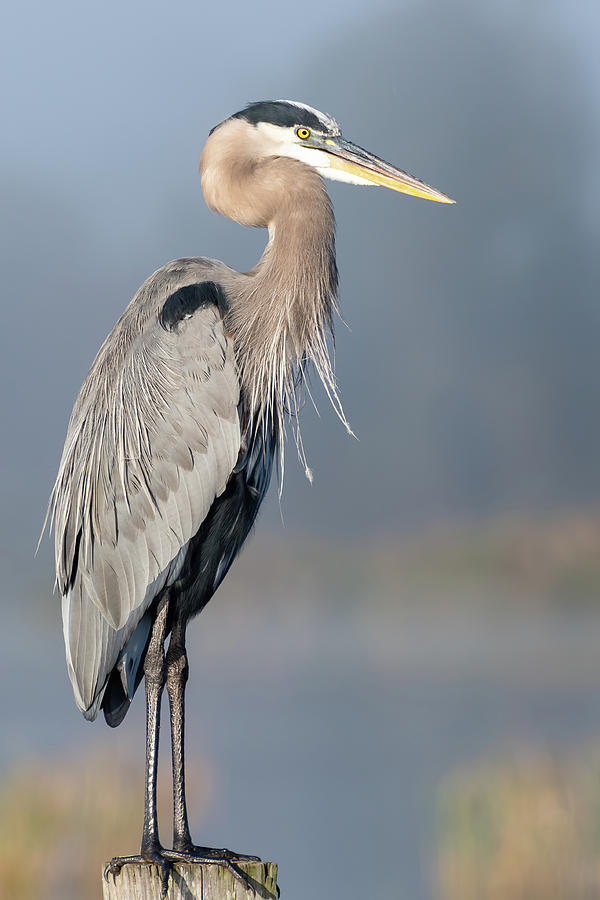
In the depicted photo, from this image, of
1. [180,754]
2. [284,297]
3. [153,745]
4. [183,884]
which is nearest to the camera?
[183,884]

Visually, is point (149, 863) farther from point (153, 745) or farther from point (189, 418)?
point (189, 418)

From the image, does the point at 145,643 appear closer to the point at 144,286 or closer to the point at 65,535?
the point at 65,535

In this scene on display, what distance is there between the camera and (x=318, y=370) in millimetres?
3289

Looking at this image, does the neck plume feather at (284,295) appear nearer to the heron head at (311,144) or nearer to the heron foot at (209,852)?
the heron head at (311,144)

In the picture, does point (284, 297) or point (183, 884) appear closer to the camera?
point (183, 884)

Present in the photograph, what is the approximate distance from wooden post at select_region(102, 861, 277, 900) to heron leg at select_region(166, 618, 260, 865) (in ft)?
0.15

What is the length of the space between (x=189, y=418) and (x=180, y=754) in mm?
928

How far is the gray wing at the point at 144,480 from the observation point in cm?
292

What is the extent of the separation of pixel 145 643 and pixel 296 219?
1.32 meters

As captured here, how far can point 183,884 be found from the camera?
8.16 feet

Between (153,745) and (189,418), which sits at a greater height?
(189,418)

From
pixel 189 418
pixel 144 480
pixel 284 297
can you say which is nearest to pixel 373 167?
pixel 284 297

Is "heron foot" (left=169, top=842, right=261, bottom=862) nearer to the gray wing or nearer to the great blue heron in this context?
the great blue heron

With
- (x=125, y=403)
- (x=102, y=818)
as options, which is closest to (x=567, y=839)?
(x=102, y=818)
